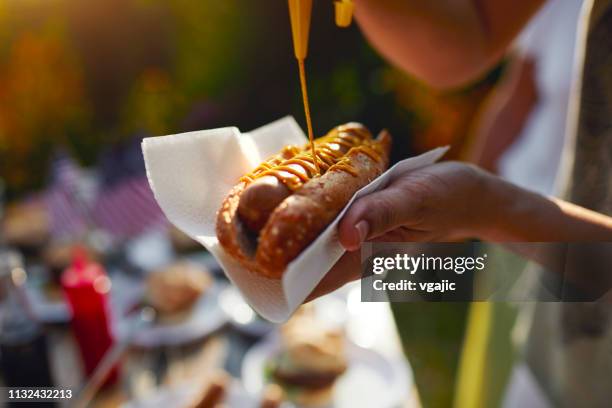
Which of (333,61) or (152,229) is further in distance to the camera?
(333,61)

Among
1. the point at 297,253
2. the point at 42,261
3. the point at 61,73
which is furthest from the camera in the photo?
the point at 61,73

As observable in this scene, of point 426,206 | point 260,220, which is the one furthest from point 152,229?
point 426,206

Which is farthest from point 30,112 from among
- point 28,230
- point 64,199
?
point 28,230

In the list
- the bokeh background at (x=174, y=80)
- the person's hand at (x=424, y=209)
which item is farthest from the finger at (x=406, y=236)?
the bokeh background at (x=174, y=80)

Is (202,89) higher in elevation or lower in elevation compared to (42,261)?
higher

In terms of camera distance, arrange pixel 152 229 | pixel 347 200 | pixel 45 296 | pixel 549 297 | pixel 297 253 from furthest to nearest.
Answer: pixel 152 229, pixel 45 296, pixel 549 297, pixel 347 200, pixel 297 253

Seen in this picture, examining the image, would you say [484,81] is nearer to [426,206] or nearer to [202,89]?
[202,89]

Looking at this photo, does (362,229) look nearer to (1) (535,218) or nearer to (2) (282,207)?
(2) (282,207)

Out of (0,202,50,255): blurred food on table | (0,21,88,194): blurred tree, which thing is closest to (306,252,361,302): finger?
(0,202,50,255): blurred food on table
